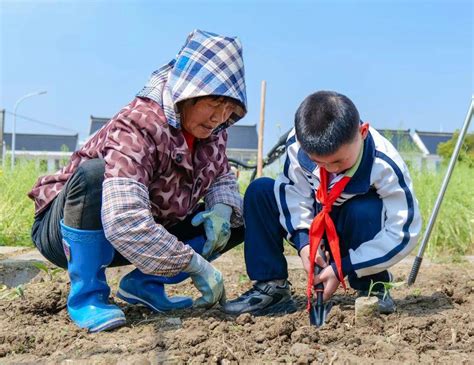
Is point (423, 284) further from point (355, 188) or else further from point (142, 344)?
point (142, 344)

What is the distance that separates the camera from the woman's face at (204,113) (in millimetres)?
1941

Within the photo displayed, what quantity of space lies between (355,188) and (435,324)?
50cm

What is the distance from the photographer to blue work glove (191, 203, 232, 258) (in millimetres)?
2152

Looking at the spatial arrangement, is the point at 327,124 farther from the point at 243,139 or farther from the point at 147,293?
the point at 243,139

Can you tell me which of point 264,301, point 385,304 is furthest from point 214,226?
point 385,304

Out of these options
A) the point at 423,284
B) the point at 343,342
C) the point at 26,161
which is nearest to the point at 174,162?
the point at 343,342

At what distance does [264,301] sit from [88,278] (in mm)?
657

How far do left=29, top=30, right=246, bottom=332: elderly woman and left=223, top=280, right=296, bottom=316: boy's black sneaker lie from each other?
0.33ft

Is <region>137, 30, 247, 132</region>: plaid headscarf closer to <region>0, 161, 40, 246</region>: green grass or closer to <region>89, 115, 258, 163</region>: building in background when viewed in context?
<region>0, 161, 40, 246</region>: green grass

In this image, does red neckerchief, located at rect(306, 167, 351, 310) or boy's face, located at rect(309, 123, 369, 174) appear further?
red neckerchief, located at rect(306, 167, 351, 310)

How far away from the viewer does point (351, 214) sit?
2043 mm

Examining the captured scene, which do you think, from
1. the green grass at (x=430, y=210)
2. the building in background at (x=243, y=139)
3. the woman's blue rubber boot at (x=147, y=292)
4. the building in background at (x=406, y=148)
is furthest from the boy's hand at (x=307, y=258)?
the building in background at (x=243, y=139)

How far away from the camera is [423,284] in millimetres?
2691

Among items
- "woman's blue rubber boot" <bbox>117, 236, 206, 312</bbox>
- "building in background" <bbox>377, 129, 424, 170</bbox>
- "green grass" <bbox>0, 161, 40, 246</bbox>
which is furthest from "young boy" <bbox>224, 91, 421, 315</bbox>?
"building in background" <bbox>377, 129, 424, 170</bbox>
